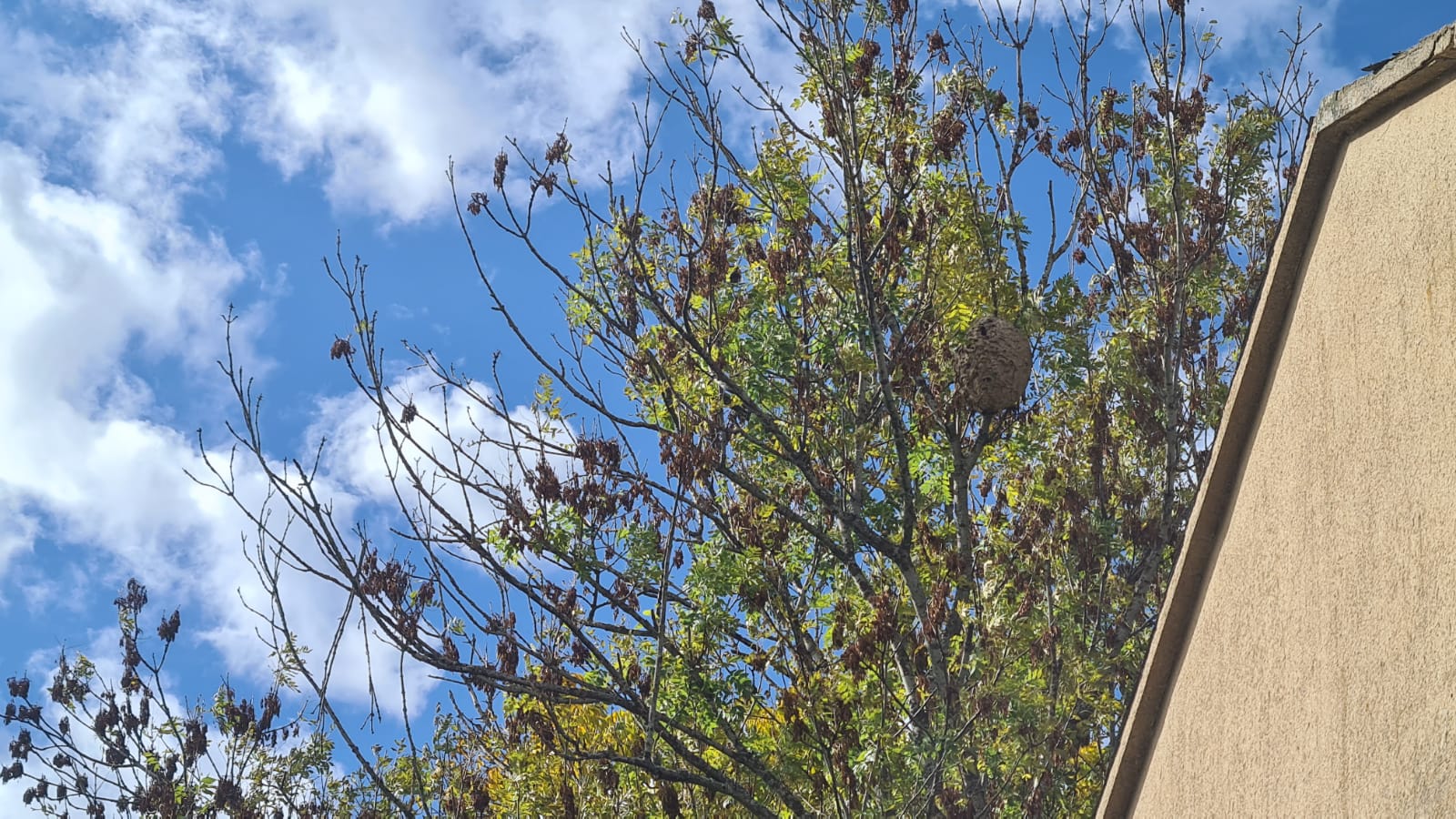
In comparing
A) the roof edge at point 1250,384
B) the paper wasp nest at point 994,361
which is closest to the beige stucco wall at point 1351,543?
the roof edge at point 1250,384

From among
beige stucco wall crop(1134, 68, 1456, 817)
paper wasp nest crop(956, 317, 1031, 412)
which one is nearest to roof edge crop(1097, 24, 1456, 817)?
beige stucco wall crop(1134, 68, 1456, 817)

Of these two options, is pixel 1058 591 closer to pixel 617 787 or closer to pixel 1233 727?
pixel 617 787

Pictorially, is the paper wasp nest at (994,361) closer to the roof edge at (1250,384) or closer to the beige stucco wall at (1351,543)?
the roof edge at (1250,384)

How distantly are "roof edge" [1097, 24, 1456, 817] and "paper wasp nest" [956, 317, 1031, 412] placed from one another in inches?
119

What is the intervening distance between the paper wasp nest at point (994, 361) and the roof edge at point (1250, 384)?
3.03 meters

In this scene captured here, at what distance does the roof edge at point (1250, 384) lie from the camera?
5160 mm

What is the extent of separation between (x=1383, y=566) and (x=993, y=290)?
7.18 metres

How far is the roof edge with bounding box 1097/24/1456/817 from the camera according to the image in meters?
5.16

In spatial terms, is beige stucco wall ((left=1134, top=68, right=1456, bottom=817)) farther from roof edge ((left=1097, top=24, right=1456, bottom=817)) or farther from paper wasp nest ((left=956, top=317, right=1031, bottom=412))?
paper wasp nest ((left=956, top=317, right=1031, bottom=412))

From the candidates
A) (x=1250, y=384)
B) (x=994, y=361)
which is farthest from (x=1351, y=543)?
(x=994, y=361)

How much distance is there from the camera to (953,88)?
12203 millimetres

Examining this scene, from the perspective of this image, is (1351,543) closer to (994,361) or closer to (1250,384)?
(1250,384)

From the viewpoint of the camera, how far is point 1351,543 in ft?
15.5

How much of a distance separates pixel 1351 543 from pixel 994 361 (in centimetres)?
407
